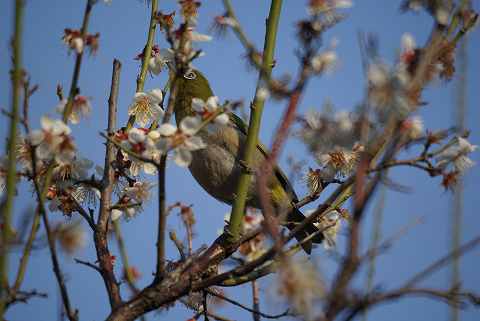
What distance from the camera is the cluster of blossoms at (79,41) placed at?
7.52 ft

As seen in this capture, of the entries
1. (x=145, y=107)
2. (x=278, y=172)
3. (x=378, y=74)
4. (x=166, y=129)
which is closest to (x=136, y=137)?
(x=166, y=129)

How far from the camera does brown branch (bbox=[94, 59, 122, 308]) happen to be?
282cm

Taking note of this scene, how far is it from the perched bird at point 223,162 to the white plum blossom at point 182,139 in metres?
2.27

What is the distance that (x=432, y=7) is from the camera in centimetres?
203

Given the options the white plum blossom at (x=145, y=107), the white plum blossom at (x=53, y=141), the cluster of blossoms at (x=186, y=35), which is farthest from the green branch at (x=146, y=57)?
the white plum blossom at (x=53, y=141)

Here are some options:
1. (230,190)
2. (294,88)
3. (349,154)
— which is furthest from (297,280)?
(230,190)

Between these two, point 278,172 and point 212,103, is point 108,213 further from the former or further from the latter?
point 278,172

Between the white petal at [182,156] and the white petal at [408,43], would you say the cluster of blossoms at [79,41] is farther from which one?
the white petal at [408,43]

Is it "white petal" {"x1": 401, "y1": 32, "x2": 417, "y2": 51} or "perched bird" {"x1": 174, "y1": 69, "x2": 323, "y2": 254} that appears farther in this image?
"perched bird" {"x1": 174, "y1": 69, "x2": 323, "y2": 254}

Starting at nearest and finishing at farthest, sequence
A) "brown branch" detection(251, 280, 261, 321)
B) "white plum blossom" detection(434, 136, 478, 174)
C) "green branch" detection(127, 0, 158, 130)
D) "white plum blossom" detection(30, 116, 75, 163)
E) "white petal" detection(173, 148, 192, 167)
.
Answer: "white plum blossom" detection(30, 116, 75, 163)
"white petal" detection(173, 148, 192, 167)
"white plum blossom" detection(434, 136, 478, 174)
"brown branch" detection(251, 280, 261, 321)
"green branch" detection(127, 0, 158, 130)

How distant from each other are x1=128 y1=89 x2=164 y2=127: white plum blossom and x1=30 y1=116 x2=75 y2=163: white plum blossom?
3.06ft

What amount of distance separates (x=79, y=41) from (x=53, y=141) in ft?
1.37

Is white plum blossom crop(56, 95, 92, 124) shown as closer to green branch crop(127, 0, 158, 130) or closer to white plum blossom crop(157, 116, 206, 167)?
white plum blossom crop(157, 116, 206, 167)

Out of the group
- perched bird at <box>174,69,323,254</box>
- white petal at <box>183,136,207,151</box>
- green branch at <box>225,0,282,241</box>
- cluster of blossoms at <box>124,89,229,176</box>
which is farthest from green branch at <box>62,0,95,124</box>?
perched bird at <box>174,69,323,254</box>
